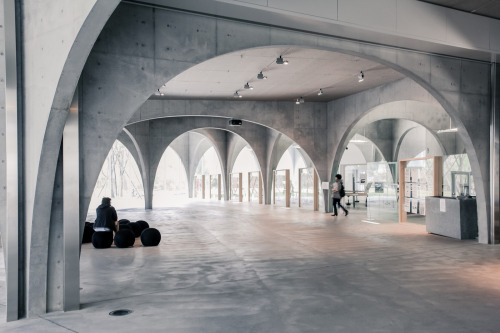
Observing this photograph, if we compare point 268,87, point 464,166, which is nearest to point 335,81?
point 268,87

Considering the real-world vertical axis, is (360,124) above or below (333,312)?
above

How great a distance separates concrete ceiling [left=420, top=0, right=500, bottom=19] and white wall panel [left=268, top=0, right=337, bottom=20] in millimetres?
2464

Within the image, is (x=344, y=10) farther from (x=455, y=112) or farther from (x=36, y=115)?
(x=36, y=115)

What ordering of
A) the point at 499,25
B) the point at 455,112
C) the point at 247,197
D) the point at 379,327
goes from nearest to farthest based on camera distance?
1. the point at 379,327
2. the point at 499,25
3. the point at 455,112
4. the point at 247,197

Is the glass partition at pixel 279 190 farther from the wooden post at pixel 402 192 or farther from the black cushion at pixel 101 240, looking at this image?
the black cushion at pixel 101 240

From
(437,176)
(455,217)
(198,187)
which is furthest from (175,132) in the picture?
(198,187)

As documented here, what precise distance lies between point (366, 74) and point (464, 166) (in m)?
5.86

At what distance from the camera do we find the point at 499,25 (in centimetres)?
920

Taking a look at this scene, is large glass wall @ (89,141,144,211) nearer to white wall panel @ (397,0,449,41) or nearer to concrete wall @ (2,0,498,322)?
concrete wall @ (2,0,498,322)

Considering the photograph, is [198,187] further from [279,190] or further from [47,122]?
[47,122]

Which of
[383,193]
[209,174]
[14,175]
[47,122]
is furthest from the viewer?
[209,174]

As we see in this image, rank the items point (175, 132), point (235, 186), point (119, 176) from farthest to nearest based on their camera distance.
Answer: point (119, 176), point (235, 186), point (175, 132)

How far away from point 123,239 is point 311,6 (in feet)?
21.9

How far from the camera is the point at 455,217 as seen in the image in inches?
425
